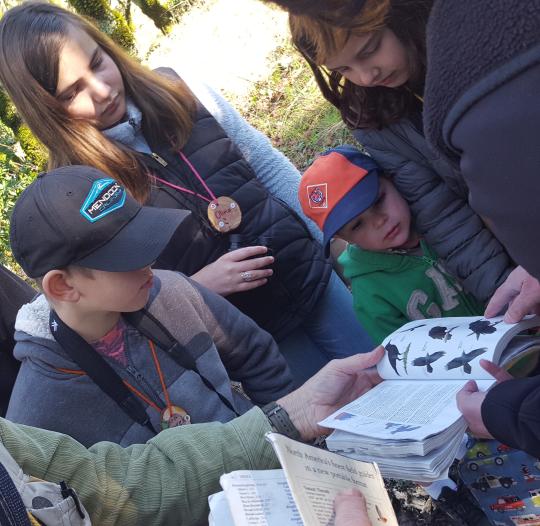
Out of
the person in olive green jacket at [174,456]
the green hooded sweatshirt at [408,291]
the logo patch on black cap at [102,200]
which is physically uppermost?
the logo patch on black cap at [102,200]

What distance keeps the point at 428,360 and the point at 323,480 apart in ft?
1.69

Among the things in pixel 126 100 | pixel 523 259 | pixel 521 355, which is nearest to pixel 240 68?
pixel 126 100

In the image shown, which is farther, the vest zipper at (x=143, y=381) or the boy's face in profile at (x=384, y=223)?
the boy's face in profile at (x=384, y=223)

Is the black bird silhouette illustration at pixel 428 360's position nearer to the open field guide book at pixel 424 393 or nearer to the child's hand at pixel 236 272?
the open field guide book at pixel 424 393

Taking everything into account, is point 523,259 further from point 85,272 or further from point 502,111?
point 85,272

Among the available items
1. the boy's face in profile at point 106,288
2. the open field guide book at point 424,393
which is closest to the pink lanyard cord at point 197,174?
the boy's face in profile at point 106,288

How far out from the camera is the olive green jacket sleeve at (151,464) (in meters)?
1.52

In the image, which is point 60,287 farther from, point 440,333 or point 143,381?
point 440,333

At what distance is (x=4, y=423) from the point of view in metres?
1.49

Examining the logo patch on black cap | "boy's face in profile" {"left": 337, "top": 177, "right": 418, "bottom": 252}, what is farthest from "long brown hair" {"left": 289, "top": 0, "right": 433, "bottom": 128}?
the logo patch on black cap

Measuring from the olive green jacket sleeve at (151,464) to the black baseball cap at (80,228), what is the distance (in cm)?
51

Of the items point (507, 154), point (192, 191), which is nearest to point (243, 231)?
point (192, 191)

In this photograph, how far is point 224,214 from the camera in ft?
8.02

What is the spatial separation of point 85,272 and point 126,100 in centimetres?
84
